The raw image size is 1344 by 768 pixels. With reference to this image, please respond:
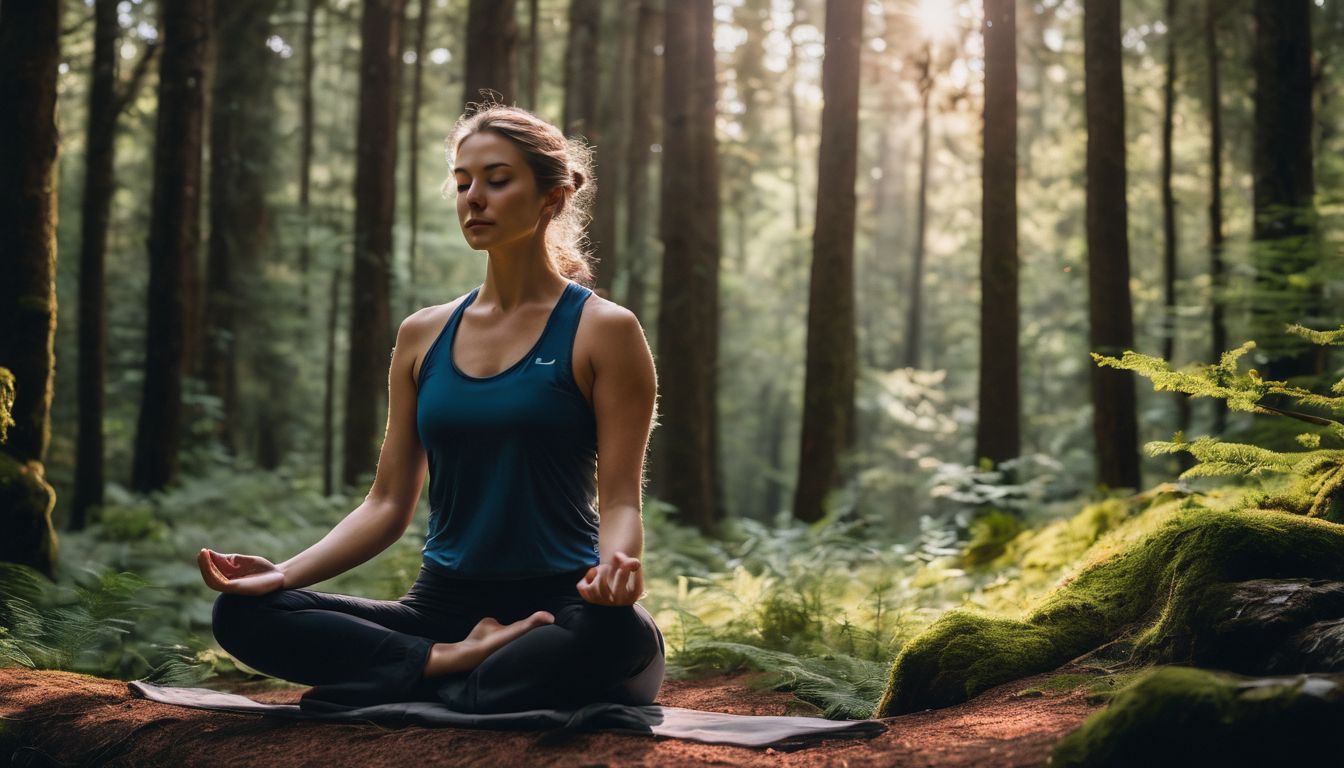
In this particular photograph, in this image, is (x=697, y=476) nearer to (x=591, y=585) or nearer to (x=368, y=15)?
(x=368, y=15)

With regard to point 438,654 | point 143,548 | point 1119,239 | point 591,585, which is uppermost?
point 1119,239

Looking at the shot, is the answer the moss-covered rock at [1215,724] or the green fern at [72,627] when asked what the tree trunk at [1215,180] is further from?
the green fern at [72,627]

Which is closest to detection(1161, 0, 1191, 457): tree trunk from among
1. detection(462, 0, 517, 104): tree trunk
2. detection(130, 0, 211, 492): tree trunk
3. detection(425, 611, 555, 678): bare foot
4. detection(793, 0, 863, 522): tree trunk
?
detection(793, 0, 863, 522): tree trunk

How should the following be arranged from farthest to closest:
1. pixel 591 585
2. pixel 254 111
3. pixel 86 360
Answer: pixel 254 111, pixel 86 360, pixel 591 585

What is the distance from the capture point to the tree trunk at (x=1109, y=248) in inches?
393

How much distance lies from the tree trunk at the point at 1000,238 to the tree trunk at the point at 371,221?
831 centimetres

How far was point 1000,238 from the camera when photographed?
34.2 ft

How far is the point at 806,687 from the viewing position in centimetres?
496

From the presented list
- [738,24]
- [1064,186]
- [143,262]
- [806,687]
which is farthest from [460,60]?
[806,687]

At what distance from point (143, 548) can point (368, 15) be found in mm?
8361

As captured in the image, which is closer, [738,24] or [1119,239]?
[1119,239]

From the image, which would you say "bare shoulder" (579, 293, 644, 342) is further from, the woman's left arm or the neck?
the neck

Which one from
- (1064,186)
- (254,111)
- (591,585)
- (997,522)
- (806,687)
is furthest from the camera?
(1064,186)

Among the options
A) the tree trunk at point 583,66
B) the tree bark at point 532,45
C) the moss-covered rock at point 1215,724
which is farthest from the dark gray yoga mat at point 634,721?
the tree bark at point 532,45
